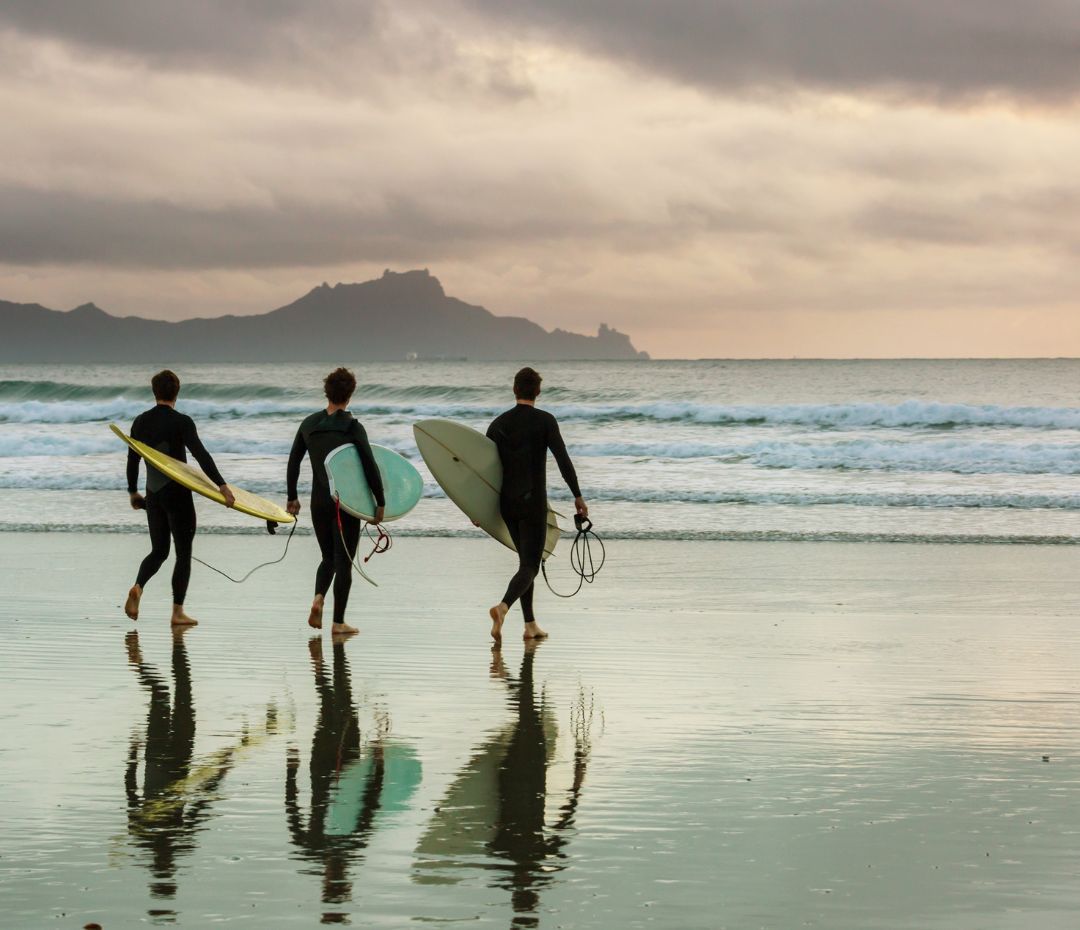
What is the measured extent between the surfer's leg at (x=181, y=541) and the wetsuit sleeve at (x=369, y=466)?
3.87 ft

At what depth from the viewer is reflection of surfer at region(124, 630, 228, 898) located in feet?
13.7

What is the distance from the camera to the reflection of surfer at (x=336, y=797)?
409 cm

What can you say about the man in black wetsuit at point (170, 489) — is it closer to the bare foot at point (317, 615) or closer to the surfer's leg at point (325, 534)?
the surfer's leg at point (325, 534)

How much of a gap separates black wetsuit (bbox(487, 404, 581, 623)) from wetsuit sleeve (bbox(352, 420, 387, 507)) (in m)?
0.76

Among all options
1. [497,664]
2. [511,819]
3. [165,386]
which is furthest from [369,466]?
[511,819]

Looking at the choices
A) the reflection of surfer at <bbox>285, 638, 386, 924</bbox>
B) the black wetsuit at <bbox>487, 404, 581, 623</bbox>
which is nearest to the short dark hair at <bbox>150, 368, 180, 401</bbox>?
the black wetsuit at <bbox>487, 404, 581, 623</bbox>

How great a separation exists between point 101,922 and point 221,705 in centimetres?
292

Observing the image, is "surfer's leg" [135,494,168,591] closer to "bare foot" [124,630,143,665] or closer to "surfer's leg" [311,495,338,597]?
"bare foot" [124,630,143,665]

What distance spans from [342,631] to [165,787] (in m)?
3.73

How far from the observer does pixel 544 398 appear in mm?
50000

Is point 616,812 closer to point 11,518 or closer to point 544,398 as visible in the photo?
point 11,518

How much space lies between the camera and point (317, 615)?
28.8 feet

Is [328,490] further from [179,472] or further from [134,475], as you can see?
A: [134,475]

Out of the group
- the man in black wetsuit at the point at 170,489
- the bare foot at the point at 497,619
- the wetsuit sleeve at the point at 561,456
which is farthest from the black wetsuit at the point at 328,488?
the wetsuit sleeve at the point at 561,456
